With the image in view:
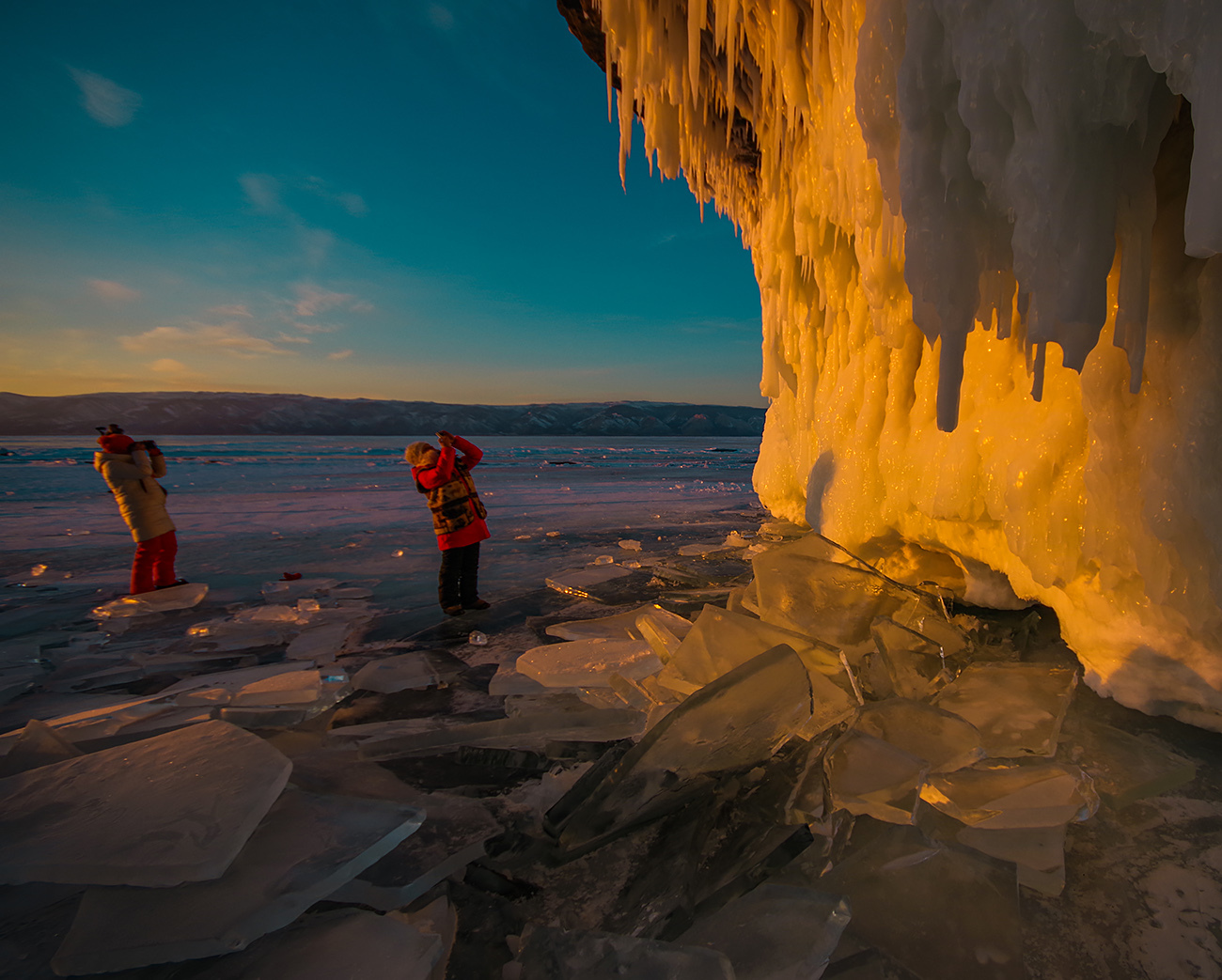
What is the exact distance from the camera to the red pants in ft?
16.4

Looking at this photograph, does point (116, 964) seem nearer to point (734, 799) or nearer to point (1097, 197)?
point (734, 799)

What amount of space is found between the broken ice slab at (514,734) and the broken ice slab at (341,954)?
87cm

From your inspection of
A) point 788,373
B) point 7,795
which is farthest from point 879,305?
point 7,795

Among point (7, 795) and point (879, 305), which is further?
point (879, 305)

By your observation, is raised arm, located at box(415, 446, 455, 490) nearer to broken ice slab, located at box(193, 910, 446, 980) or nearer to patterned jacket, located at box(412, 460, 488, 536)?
patterned jacket, located at box(412, 460, 488, 536)

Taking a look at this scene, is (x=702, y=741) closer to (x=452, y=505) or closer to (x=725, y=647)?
(x=725, y=647)

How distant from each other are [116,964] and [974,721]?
2.35 m

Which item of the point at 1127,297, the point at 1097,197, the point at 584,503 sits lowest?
the point at 584,503

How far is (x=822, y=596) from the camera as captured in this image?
257cm

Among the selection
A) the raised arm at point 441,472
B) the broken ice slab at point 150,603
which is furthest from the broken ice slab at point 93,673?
the raised arm at point 441,472

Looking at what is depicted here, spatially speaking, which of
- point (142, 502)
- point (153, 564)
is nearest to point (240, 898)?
point (153, 564)

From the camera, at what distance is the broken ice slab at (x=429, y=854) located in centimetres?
130

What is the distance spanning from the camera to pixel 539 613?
166 inches

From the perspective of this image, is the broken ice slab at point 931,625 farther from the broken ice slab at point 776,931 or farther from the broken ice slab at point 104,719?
the broken ice slab at point 104,719
